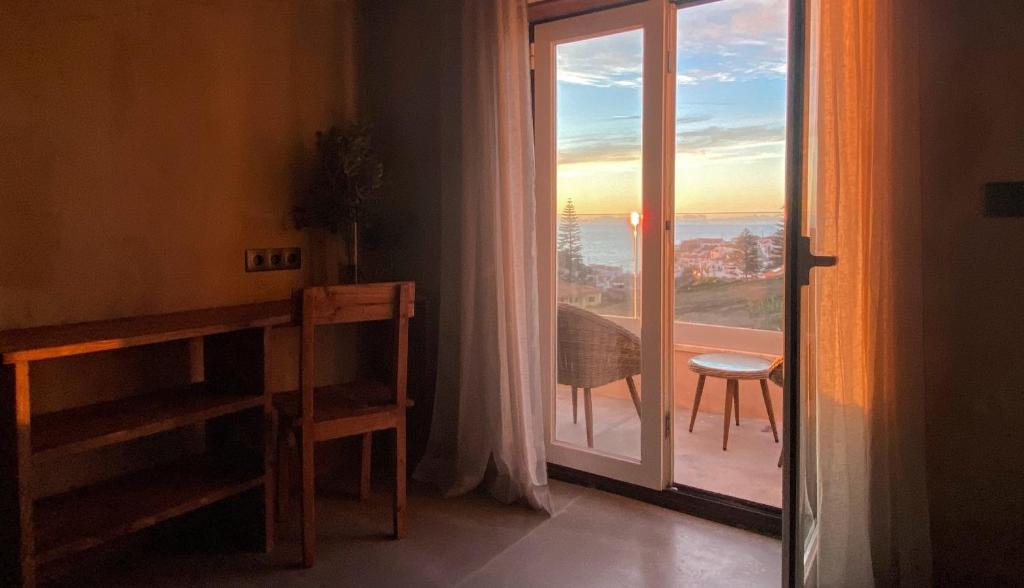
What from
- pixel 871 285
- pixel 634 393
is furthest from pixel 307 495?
pixel 871 285

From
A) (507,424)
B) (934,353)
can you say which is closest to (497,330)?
(507,424)

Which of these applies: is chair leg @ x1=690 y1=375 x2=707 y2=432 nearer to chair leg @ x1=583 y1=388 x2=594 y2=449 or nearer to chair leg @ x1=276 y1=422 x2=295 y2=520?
chair leg @ x1=583 y1=388 x2=594 y2=449

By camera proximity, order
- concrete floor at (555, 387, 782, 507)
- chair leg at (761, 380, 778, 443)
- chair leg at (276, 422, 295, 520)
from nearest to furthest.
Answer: chair leg at (276, 422, 295, 520) < concrete floor at (555, 387, 782, 507) < chair leg at (761, 380, 778, 443)

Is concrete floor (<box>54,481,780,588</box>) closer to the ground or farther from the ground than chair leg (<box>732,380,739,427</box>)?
closer to the ground

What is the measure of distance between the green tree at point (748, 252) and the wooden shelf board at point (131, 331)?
3.21 meters

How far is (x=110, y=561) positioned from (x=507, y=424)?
5.13 ft

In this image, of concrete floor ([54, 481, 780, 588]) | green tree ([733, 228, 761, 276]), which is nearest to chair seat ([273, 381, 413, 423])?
concrete floor ([54, 481, 780, 588])

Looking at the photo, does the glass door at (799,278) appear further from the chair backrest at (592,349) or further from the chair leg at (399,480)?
the chair leg at (399,480)

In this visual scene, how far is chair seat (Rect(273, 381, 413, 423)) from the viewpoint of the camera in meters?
2.56

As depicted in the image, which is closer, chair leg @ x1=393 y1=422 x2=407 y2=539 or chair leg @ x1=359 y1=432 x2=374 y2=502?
chair leg @ x1=393 y1=422 x2=407 y2=539

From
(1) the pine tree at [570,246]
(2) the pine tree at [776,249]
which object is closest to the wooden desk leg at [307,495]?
(1) the pine tree at [570,246]

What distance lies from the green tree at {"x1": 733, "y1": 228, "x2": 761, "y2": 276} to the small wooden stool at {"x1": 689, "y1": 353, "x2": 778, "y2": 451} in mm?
772

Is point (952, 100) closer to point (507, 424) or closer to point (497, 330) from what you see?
point (497, 330)

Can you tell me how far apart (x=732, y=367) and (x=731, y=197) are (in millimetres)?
1470
